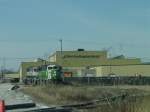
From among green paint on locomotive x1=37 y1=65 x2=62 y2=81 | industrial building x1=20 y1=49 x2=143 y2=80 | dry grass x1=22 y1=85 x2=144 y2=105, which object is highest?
industrial building x1=20 y1=49 x2=143 y2=80

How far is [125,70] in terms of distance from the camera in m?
132

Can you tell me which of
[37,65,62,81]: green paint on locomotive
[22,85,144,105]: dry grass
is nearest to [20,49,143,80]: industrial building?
[37,65,62,81]: green paint on locomotive

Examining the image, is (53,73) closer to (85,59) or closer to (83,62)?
(83,62)

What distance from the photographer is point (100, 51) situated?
539ft

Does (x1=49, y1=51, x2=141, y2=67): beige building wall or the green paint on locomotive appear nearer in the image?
the green paint on locomotive

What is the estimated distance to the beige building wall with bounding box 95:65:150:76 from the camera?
129500 millimetres

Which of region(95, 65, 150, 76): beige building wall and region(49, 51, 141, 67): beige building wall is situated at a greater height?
region(49, 51, 141, 67): beige building wall

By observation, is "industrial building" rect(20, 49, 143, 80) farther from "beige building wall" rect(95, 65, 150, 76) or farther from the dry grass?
the dry grass

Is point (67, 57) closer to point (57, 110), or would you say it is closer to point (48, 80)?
point (48, 80)

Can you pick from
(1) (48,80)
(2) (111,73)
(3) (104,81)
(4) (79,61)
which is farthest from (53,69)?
(4) (79,61)

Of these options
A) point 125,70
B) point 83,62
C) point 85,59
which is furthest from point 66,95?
point 85,59

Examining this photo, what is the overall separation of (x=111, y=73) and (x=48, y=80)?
2049 inches

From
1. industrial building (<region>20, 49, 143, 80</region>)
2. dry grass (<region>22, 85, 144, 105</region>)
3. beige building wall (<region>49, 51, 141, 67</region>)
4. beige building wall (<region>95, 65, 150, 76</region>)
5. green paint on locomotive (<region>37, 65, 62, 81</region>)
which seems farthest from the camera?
beige building wall (<region>49, 51, 141, 67</region>)

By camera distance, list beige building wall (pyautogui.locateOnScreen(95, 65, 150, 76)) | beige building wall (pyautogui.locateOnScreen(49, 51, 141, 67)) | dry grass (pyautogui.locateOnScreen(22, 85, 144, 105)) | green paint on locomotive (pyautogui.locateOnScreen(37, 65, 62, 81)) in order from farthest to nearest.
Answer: beige building wall (pyautogui.locateOnScreen(49, 51, 141, 67))
beige building wall (pyautogui.locateOnScreen(95, 65, 150, 76))
green paint on locomotive (pyautogui.locateOnScreen(37, 65, 62, 81))
dry grass (pyautogui.locateOnScreen(22, 85, 144, 105))
